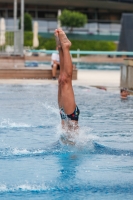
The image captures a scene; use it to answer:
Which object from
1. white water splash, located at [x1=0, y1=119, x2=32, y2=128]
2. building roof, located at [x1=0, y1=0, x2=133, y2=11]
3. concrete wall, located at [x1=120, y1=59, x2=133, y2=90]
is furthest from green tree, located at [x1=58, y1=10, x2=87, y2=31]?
white water splash, located at [x1=0, y1=119, x2=32, y2=128]

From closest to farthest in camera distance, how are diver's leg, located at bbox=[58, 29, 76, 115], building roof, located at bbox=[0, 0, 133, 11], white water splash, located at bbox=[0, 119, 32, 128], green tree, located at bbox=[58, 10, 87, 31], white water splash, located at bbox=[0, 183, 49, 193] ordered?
white water splash, located at bbox=[0, 183, 49, 193] → diver's leg, located at bbox=[58, 29, 76, 115] → white water splash, located at bbox=[0, 119, 32, 128] → green tree, located at bbox=[58, 10, 87, 31] → building roof, located at bbox=[0, 0, 133, 11]

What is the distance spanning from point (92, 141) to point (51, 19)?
128 feet

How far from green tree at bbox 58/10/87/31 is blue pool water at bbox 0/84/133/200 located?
27710 millimetres

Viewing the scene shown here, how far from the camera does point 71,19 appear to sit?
1458 inches

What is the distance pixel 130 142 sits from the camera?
20.1 ft

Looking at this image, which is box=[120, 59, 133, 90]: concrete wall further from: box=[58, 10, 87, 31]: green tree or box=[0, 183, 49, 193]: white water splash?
box=[58, 10, 87, 31]: green tree

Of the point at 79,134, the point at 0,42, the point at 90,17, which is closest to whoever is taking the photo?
the point at 79,134

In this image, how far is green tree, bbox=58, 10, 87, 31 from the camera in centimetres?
3659

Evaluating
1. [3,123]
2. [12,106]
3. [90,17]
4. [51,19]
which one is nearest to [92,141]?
[3,123]

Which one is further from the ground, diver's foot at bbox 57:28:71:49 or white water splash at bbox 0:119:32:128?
diver's foot at bbox 57:28:71:49

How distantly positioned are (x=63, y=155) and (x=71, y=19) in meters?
32.1

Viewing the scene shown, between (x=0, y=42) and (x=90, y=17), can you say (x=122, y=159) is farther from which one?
(x=90, y=17)

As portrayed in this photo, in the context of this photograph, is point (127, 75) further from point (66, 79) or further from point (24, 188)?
point (24, 188)

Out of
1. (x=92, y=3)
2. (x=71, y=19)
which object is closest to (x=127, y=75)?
(x=71, y=19)
